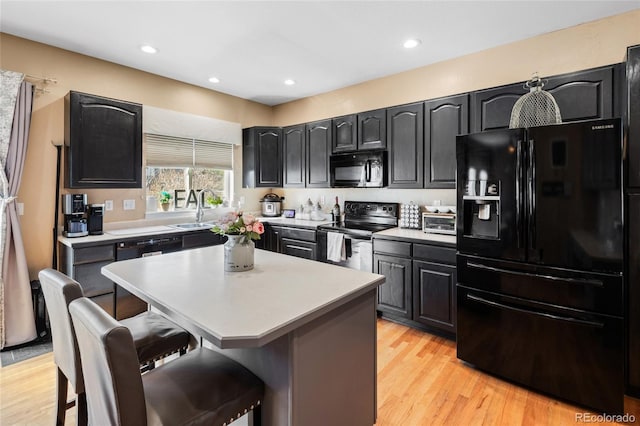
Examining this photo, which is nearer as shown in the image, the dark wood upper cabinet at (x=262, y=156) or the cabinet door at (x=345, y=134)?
the cabinet door at (x=345, y=134)

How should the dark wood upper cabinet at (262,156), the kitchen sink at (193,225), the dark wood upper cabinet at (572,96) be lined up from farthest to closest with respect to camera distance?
the dark wood upper cabinet at (262,156) < the kitchen sink at (193,225) < the dark wood upper cabinet at (572,96)

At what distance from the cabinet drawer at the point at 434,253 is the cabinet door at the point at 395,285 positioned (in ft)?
0.44

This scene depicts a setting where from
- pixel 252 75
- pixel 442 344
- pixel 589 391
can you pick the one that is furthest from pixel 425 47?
pixel 589 391

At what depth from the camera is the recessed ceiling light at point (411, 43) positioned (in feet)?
9.73

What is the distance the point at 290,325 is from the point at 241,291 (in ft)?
1.44

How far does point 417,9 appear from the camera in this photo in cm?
246

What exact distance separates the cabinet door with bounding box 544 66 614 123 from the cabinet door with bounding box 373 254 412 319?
1803 mm

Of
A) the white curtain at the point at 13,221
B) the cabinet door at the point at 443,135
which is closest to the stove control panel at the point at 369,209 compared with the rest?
the cabinet door at the point at 443,135

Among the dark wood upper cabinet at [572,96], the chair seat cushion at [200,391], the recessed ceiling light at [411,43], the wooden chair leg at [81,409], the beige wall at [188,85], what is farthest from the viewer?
the recessed ceiling light at [411,43]

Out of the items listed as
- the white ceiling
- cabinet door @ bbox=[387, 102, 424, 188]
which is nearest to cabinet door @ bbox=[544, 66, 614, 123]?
the white ceiling

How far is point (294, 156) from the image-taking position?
4.63 meters

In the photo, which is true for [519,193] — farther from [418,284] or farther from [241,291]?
[241,291]

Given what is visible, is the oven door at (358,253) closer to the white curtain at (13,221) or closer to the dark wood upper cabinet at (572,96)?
the dark wood upper cabinet at (572,96)

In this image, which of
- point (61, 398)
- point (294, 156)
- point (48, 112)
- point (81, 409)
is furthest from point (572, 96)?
point (48, 112)
